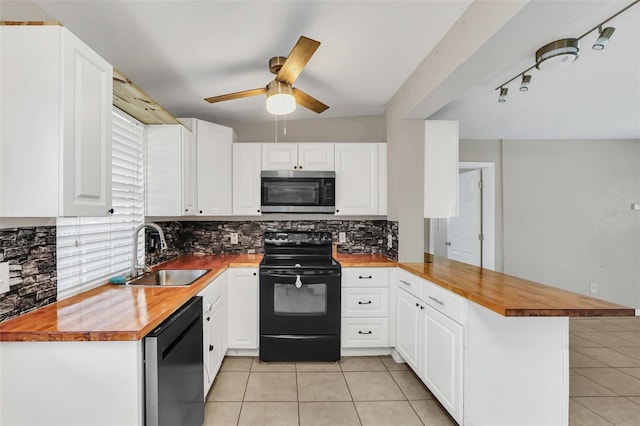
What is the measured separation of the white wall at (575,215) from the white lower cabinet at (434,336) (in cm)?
216

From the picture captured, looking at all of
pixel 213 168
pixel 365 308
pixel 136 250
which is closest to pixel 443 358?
pixel 365 308

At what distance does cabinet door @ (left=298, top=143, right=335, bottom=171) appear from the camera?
3176 mm

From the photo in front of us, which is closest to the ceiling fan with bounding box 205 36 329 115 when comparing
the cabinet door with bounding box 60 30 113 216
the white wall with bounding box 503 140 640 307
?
the cabinet door with bounding box 60 30 113 216

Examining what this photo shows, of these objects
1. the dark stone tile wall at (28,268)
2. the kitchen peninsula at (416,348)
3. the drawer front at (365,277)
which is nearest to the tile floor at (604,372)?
the kitchen peninsula at (416,348)

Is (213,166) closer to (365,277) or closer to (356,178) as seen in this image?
(356,178)

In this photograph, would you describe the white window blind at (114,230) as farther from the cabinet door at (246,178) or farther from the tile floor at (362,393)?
the tile floor at (362,393)

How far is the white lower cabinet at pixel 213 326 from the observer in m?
2.15

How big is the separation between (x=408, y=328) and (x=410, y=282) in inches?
14.8

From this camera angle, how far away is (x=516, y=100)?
2.82m

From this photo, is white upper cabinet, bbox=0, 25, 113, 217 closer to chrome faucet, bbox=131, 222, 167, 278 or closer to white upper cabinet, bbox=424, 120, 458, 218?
chrome faucet, bbox=131, 222, 167, 278

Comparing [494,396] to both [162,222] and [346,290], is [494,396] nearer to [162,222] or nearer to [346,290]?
[346,290]

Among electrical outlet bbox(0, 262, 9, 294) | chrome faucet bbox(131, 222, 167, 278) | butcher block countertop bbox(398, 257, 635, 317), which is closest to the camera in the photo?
electrical outlet bbox(0, 262, 9, 294)

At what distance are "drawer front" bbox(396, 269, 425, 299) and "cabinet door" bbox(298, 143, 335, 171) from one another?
1.22 metres

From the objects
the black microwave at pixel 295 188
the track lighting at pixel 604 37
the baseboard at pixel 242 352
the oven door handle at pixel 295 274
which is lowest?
the baseboard at pixel 242 352
